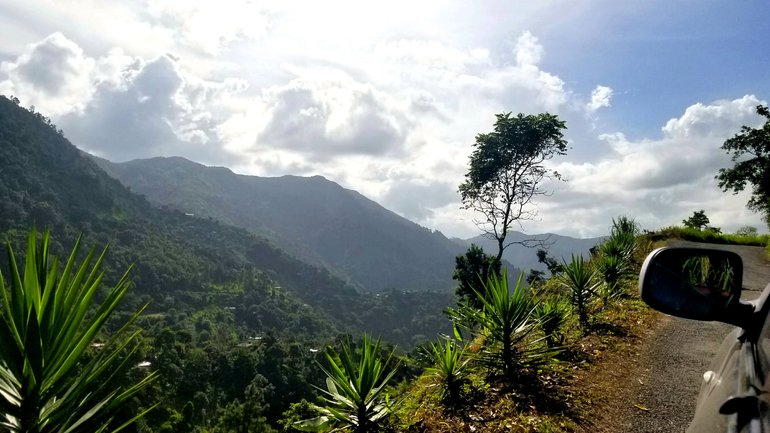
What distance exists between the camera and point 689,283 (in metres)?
1.57

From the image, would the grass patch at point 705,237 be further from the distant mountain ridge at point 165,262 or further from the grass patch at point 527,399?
the distant mountain ridge at point 165,262

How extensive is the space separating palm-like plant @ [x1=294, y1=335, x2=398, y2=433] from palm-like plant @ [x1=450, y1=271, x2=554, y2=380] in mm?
1759

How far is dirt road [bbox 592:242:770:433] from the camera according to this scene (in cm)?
471

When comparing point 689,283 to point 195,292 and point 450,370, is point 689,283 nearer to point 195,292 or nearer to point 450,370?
point 450,370

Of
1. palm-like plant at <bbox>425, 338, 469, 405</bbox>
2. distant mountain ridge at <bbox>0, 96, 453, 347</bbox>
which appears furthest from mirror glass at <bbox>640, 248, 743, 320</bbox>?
distant mountain ridge at <bbox>0, 96, 453, 347</bbox>

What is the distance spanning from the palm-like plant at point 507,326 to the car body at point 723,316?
420 cm

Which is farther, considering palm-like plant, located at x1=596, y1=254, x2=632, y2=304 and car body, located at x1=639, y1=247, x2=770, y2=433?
palm-like plant, located at x1=596, y1=254, x2=632, y2=304

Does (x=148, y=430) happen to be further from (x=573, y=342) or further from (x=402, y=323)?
(x=402, y=323)

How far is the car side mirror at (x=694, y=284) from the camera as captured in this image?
1417mm

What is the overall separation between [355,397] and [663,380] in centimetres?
389

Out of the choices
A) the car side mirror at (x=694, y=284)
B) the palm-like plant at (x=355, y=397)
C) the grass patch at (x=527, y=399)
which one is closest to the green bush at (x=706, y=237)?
the grass patch at (x=527, y=399)

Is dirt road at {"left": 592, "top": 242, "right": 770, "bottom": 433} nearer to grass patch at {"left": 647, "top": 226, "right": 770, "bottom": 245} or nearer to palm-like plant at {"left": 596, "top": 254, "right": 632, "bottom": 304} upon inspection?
palm-like plant at {"left": 596, "top": 254, "right": 632, "bottom": 304}

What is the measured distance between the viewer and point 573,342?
736cm

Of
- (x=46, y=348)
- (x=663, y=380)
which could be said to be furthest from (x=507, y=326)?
(x=46, y=348)
